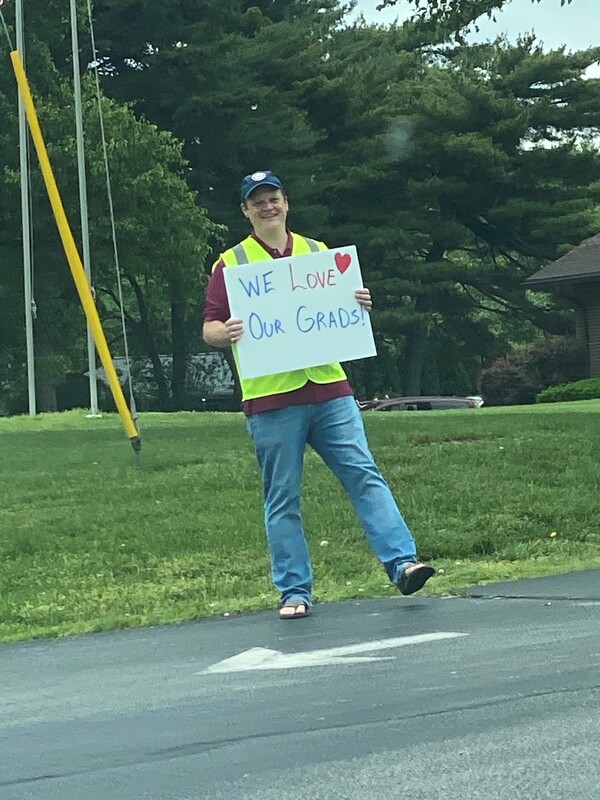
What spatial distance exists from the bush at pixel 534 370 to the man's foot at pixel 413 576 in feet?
98.5

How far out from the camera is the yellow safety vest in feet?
21.4

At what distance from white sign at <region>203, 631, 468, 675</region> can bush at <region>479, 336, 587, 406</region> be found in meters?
30.8

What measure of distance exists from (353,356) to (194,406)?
51.0m

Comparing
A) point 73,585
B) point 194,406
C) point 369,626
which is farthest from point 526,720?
point 194,406

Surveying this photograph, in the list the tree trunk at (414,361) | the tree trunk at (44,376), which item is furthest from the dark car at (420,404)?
the tree trunk at (44,376)

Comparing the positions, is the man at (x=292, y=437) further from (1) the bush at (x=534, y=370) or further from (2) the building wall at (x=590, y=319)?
(1) the bush at (x=534, y=370)

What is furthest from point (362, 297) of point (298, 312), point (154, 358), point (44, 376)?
point (154, 358)

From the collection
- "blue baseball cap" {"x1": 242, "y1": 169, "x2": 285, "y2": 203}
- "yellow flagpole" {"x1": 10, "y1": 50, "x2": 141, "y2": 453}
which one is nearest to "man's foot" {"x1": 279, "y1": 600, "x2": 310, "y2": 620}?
"blue baseball cap" {"x1": 242, "y1": 169, "x2": 285, "y2": 203}

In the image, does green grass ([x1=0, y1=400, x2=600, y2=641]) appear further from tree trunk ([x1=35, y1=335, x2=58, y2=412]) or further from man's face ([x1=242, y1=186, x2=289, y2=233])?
tree trunk ([x1=35, y1=335, x2=58, y2=412])

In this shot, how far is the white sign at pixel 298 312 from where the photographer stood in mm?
6520

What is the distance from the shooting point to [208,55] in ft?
128

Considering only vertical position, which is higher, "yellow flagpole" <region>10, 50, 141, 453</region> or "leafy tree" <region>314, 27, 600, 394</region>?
"leafy tree" <region>314, 27, 600, 394</region>

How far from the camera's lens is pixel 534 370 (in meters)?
37.1

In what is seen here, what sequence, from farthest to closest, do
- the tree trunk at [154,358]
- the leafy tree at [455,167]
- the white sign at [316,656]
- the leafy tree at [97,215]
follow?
the tree trunk at [154,358], the leafy tree at [455,167], the leafy tree at [97,215], the white sign at [316,656]
